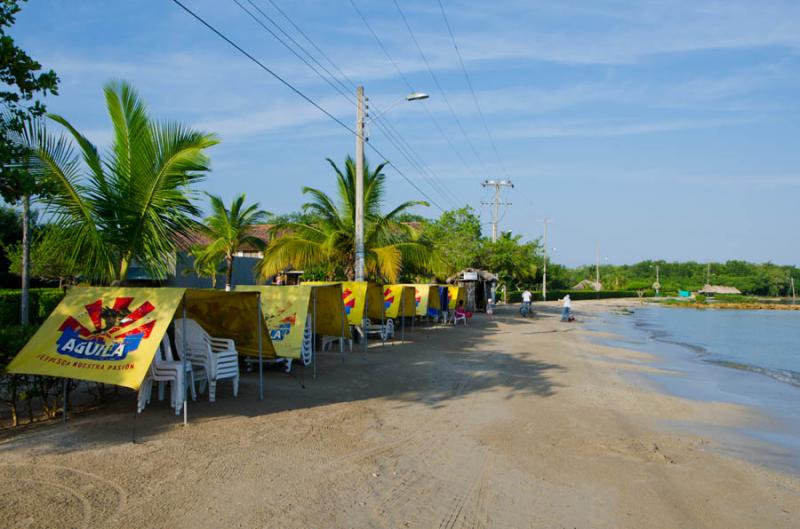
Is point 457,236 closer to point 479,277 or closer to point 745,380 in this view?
point 479,277

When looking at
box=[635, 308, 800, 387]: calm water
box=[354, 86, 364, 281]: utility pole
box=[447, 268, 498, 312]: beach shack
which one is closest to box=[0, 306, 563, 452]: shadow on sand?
box=[354, 86, 364, 281]: utility pole

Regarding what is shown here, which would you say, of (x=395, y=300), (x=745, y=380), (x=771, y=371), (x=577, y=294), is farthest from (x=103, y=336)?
(x=577, y=294)

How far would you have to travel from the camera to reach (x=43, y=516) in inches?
182

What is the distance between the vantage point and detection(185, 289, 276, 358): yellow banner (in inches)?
374

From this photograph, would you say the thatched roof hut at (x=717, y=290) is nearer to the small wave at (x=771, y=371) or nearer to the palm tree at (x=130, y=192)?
the small wave at (x=771, y=371)

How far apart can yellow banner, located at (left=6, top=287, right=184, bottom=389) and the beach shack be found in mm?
22454

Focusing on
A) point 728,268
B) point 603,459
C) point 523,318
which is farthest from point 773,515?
point 728,268

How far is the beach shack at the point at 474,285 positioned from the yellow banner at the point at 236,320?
19962 millimetres

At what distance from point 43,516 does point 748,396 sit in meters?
12.9

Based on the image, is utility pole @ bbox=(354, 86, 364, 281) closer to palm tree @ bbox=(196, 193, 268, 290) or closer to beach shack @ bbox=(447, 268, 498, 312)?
palm tree @ bbox=(196, 193, 268, 290)

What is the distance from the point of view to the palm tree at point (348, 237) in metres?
18.1

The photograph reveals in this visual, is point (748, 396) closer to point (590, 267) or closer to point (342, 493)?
point (342, 493)

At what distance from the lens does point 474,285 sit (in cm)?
3478

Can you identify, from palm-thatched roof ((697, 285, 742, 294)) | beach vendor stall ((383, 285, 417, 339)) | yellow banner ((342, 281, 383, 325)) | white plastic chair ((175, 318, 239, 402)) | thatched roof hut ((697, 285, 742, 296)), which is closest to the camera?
white plastic chair ((175, 318, 239, 402))
